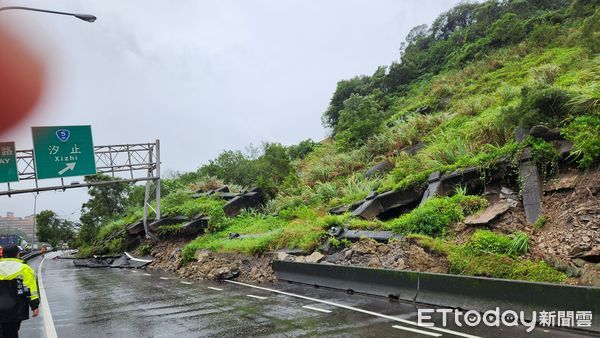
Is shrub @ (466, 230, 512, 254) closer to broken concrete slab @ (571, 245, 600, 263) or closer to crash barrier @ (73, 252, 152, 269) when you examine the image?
broken concrete slab @ (571, 245, 600, 263)

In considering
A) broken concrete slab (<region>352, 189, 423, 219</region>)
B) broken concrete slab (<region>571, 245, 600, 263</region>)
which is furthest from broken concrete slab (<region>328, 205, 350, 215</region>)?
broken concrete slab (<region>571, 245, 600, 263</region>)

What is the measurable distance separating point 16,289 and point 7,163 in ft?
65.4

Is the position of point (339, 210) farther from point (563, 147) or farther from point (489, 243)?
point (563, 147)

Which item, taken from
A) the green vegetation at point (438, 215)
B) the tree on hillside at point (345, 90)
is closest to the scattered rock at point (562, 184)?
the green vegetation at point (438, 215)

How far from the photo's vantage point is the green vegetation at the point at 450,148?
36.9 feet

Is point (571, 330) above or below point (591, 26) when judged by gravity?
below

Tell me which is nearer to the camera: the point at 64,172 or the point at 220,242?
the point at 220,242

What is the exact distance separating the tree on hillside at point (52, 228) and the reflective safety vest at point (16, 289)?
9063cm

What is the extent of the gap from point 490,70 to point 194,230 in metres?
23.3

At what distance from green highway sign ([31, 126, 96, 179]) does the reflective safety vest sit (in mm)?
19137

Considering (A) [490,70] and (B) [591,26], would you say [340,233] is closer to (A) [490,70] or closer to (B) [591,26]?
(B) [591,26]

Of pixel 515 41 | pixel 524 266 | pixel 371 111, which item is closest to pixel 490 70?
pixel 515 41

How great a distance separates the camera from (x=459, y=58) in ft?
134

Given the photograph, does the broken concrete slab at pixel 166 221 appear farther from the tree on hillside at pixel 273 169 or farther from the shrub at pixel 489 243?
the shrub at pixel 489 243
